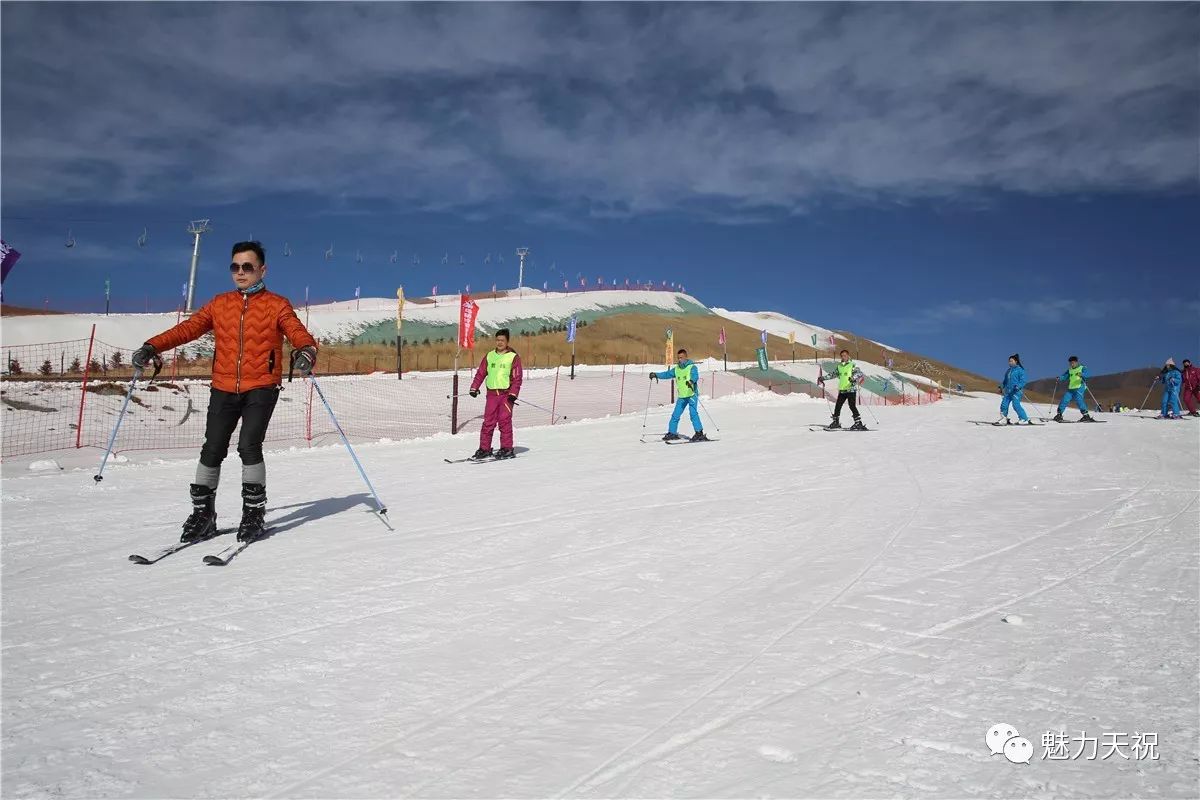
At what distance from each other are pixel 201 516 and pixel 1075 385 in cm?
2102

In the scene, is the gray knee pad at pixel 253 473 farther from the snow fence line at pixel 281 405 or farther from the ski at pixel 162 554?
the snow fence line at pixel 281 405

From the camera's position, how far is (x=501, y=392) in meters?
11.9

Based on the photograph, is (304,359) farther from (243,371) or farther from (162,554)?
(162,554)

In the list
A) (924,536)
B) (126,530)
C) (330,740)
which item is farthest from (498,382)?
(330,740)

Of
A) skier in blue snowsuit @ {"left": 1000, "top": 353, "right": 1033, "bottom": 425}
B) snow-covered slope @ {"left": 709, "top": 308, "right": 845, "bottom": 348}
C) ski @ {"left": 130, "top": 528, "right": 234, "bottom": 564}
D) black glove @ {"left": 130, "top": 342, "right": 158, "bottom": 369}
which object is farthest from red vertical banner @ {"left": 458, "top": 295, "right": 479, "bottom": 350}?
snow-covered slope @ {"left": 709, "top": 308, "right": 845, "bottom": 348}

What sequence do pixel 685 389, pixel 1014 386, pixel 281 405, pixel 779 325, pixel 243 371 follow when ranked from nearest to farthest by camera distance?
1. pixel 243 371
2. pixel 685 389
3. pixel 1014 386
4. pixel 281 405
5. pixel 779 325

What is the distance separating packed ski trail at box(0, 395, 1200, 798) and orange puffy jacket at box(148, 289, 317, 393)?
133 cm

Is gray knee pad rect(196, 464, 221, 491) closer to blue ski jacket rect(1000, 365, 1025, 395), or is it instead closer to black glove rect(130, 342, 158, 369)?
black glove rect(130, 342, 158, 369)

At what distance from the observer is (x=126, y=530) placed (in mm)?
5965

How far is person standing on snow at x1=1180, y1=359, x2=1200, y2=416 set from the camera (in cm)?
2189

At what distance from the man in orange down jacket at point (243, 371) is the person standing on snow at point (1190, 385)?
25930mm

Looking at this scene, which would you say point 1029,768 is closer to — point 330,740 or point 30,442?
point 330,740

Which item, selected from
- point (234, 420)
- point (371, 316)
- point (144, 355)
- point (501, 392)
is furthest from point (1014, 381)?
point (371, 316)

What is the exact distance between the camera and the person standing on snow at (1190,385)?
21.9m
